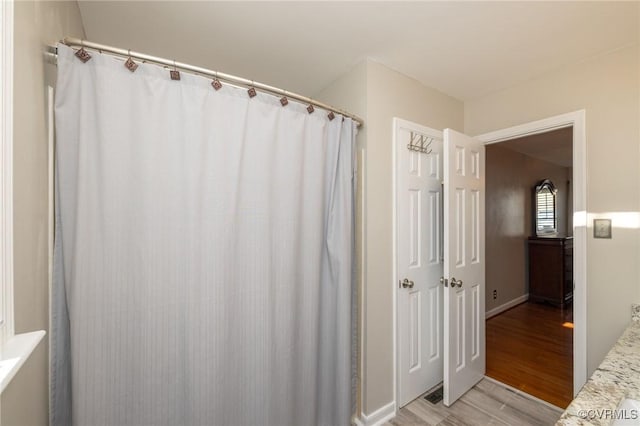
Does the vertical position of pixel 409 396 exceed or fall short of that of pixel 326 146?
it falls short

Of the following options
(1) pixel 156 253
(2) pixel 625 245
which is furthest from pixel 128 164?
(2) pixel 625 245

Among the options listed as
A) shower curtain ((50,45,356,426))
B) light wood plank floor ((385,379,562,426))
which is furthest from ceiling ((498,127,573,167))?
shower curtain ((50,45,356,426))

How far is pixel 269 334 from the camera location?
137 centimetres

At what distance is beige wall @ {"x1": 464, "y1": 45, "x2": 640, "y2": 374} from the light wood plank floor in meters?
0.46

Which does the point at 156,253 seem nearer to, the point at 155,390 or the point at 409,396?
the point at 155,390

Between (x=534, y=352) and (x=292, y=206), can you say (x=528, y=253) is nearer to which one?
(x=534, y=352)

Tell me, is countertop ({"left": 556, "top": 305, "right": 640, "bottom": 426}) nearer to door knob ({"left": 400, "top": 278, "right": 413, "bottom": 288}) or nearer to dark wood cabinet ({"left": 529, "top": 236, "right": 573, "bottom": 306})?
door knob ({"left": 400, "top": 278, "right": 413, "bottom": 288})

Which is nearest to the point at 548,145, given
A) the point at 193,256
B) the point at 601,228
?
the point at 601,228

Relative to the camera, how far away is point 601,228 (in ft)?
5.32

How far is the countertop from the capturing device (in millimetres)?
721

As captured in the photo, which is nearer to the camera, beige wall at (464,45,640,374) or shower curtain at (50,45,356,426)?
shower curtain at (50,45,356,426)

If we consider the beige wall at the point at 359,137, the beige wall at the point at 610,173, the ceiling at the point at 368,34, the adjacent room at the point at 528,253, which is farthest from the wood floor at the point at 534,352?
the ceiling at the point at 368,34

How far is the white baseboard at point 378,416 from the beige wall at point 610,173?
4.17 ft

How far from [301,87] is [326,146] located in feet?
2.55
